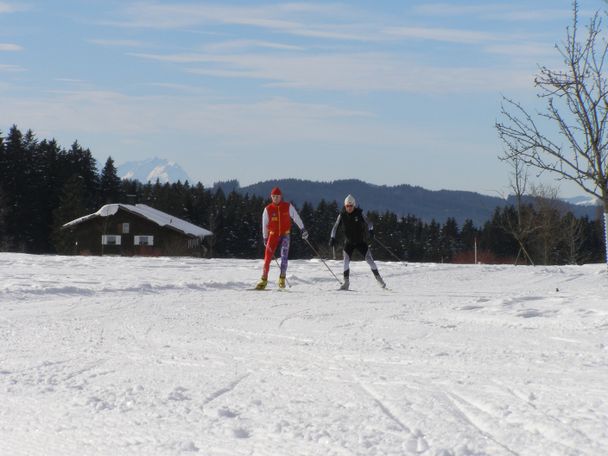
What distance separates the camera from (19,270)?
17.9 m

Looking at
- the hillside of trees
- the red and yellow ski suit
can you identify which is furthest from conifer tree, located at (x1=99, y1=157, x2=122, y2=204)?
the red and yellow ski suit

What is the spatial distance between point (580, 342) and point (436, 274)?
523 inches

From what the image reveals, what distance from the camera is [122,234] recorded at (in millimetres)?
71250

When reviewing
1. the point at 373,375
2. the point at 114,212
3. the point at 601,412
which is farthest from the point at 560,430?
the point at 114,212

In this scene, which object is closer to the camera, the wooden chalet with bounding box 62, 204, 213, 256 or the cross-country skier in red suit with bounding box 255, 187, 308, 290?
the cross-country skier in red suit with bounding box 255, 187, 308, 290

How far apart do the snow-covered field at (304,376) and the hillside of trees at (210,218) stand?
31818 mm

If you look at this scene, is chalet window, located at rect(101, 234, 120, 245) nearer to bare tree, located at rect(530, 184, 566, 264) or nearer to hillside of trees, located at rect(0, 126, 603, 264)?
hillside of trees, located at rect(0, 126, 603, 264)

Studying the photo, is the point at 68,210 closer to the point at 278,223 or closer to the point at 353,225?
the point at 278,223

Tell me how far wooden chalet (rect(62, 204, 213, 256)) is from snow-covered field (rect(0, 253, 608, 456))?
55728mm

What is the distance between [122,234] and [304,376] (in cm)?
6744

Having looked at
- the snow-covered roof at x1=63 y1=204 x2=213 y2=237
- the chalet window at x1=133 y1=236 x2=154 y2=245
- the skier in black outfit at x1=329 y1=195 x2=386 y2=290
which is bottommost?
the skier in black outfit at x1=329 y1=195 x2=386 y2=290

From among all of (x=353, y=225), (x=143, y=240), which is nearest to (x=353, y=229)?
(x=353, y=225)

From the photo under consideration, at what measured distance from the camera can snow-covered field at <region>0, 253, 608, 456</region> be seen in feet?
13.5

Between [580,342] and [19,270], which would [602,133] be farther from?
A: [19,270]
